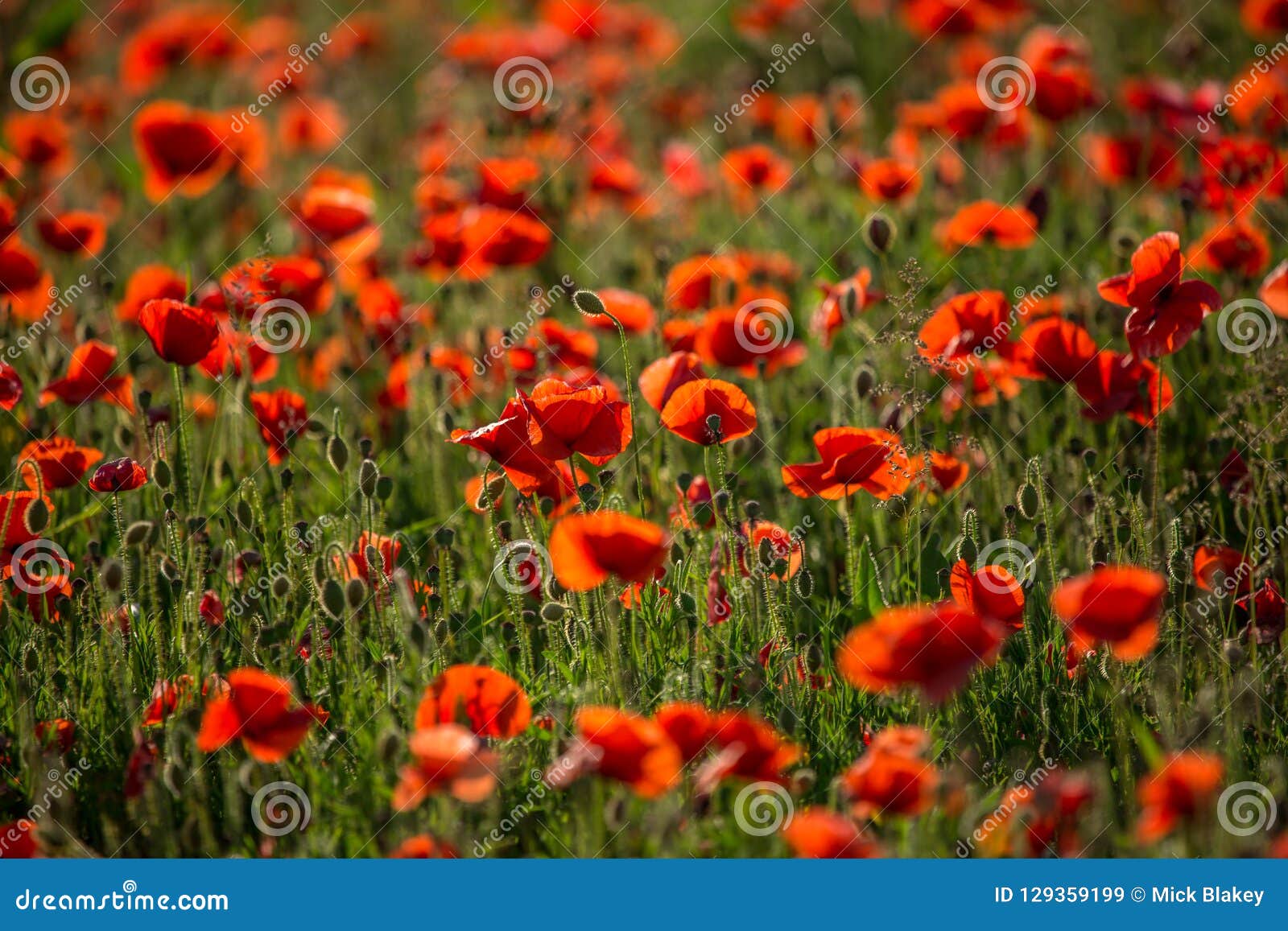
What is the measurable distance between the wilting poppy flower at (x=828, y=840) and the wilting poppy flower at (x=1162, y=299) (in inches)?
48.0

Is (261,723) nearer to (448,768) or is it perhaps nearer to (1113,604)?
(448,768)

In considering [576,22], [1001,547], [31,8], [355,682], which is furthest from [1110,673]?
[31,8]

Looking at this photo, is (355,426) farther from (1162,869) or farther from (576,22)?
(576,22)

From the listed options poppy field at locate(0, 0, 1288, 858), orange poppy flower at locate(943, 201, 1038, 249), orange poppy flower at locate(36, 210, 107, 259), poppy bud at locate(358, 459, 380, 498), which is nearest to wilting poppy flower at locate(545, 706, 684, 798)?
poppy field at locate(0, 0, 1288, 858)

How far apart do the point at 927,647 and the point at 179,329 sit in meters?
1.57

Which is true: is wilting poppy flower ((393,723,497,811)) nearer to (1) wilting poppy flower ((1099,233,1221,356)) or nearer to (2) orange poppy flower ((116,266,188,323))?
(1) wilting poppy flower ((1099,233,1221,356))

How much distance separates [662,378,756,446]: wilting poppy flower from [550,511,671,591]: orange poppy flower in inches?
18.9

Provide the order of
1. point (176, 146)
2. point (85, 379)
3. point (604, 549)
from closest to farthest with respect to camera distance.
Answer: point (604, 549) < point (85, 379) < point (176, 146)

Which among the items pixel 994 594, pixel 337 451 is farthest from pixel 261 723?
pixel 994 594

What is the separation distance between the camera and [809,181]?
4641 mm

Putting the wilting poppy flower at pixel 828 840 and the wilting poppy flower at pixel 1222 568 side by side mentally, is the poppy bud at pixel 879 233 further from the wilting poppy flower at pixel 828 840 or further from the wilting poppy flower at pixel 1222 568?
the wilting poppy flower at pixel 828 840

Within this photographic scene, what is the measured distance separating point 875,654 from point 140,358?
289 centimetres

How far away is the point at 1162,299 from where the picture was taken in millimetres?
2436

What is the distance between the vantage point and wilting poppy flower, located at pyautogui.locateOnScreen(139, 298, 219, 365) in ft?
7.94
